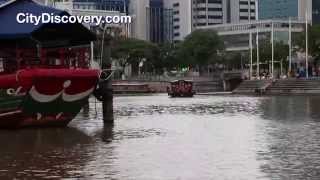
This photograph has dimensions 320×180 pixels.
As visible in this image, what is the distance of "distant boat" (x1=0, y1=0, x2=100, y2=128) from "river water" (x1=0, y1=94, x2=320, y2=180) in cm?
81

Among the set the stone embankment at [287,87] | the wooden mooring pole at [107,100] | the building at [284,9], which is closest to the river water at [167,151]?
the wooden mooring pole at [107,100]

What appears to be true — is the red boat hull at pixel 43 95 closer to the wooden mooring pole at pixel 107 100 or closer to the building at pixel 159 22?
the wooden mooring pole at pixel 107 100

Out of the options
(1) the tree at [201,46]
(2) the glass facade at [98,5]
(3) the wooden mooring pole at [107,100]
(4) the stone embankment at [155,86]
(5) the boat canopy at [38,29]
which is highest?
(2) the glass facade at [98,5]

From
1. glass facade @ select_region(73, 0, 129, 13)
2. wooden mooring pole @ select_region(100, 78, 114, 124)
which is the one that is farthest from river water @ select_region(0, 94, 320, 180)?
glass facade @ select_region(73, 0, 129, 13)

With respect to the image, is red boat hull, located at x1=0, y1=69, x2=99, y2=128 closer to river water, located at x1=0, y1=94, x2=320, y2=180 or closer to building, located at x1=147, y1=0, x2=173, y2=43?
river water, located at x1=0, y1=94, x2=320, y2=180

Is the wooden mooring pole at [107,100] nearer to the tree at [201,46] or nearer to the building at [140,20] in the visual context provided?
the tree at [201,46]

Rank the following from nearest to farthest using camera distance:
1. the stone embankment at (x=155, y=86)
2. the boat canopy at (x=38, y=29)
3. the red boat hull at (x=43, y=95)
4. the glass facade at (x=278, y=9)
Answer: the red boat hull at (x=43, y=95), the boat canopy at (x=38, y=29), the stone embankment at (x=155, y=86), the glass facade at (x=278, y=9)

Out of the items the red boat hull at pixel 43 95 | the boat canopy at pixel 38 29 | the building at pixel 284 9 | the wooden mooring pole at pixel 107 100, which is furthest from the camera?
the building at pixel 284 9

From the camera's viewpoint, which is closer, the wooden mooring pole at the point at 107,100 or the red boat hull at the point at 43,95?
the red boat hull at the point at 43,95

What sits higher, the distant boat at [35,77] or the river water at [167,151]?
the distant boat at [35,77]

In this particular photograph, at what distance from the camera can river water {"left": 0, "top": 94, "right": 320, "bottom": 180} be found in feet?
46.2

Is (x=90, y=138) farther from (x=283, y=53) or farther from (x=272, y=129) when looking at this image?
(x=283, y=53)

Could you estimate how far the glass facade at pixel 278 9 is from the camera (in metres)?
146

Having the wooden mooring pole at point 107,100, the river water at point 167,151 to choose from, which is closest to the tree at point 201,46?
the wooden mooring pole at point 107,100
